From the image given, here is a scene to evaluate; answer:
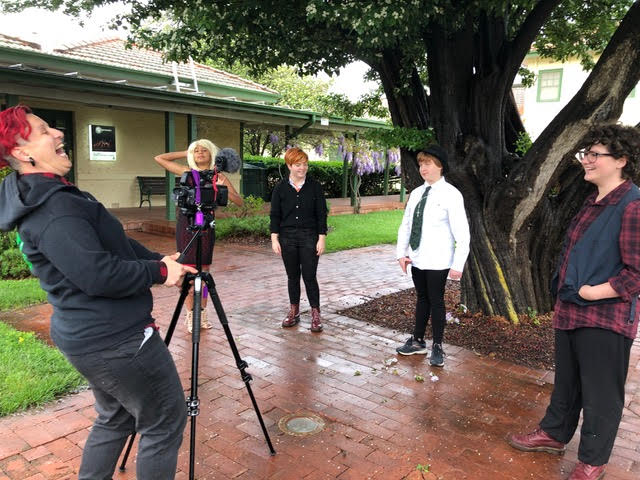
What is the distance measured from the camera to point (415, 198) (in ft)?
14.9

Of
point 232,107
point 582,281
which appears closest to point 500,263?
point 582,281

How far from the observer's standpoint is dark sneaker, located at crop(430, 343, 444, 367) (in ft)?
14.9

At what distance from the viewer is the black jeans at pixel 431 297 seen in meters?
4.36

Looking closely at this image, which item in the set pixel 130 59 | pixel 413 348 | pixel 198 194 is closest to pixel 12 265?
pixel 413 348

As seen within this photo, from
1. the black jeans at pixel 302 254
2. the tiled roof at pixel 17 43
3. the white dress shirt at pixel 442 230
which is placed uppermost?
the tiled roof at pixel 17 43

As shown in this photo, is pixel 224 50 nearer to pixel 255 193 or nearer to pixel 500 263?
pixel 500 263

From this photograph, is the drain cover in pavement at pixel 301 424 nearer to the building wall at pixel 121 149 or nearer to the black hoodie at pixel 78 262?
the black hoodie at pixel 78 262

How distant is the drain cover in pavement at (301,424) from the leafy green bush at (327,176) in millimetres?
14147

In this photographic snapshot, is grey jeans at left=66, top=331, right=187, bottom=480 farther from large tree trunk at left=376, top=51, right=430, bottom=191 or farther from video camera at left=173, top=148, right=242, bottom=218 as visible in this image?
large tree trunk at left=376, top=51, right=430, bottom=191

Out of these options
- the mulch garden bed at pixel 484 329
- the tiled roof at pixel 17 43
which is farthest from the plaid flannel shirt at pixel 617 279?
the tiled roof at pixel 17 43

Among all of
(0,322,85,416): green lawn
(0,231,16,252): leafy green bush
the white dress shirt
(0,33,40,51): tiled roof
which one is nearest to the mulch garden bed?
the white dress shirt

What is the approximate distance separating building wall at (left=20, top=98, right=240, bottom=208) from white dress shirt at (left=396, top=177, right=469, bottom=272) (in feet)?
38.4

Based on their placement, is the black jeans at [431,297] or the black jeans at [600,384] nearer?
the black jeans at [600,384]

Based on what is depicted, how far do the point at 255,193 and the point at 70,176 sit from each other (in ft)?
21.2
